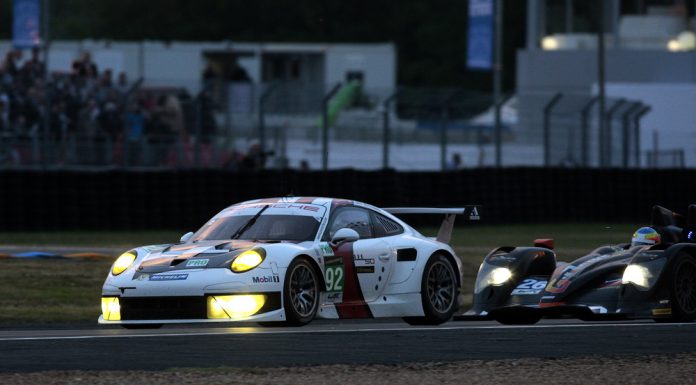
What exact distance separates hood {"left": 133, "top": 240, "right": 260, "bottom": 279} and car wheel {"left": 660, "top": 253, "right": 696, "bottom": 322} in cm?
312

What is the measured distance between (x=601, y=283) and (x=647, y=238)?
2.69 feet

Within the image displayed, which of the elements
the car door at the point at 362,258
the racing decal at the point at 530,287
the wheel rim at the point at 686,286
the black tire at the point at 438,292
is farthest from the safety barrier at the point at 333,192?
the wheel rim at the point at 686,286

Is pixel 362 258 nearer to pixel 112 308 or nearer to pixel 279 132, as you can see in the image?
pixel 112 308

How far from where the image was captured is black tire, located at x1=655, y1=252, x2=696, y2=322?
11.6 metres

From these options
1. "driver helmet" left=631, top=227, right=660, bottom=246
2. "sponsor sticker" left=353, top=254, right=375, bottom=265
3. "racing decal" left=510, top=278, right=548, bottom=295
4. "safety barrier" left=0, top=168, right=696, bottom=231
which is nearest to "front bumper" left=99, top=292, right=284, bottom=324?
"sponsor sticker" left=353, top=254, right=375, bottom=265

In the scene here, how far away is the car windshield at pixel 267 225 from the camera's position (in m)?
11.7

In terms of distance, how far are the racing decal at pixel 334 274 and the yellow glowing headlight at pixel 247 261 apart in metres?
0.68

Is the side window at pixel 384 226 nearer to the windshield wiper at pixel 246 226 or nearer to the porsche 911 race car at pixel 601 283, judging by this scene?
the porsche 911 race car at pixel 601 283

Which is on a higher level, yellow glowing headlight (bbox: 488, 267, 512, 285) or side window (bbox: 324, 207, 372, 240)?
side window (bbox: 324, 207, 372, 240)

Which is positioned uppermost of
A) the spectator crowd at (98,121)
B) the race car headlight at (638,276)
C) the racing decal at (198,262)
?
the spectator crowd at (98,121)

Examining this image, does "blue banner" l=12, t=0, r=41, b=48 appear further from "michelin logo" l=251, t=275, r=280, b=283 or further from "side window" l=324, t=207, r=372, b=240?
"michelin logo" l=251, t=275, r=280, b=283

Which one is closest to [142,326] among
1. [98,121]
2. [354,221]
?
[354,221]

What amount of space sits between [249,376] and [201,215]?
1545 centimetres

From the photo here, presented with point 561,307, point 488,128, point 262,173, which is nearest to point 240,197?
point 262,173
